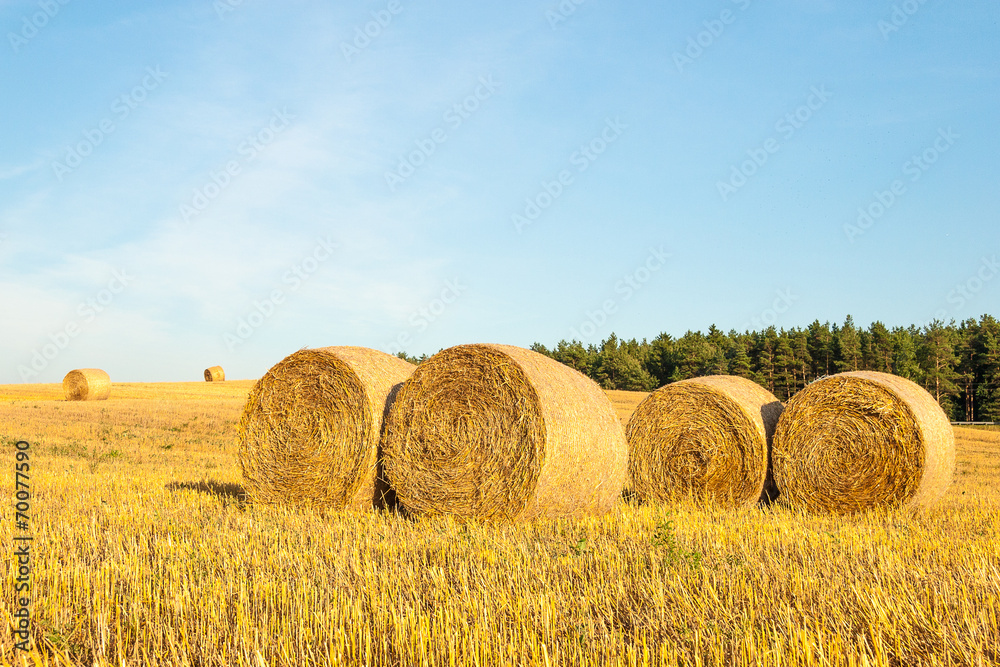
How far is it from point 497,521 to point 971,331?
60196mm

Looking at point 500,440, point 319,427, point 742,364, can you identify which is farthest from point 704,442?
point 742,364

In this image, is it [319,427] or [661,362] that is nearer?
[319,427]

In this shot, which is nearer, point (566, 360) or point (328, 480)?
point (328, 480)

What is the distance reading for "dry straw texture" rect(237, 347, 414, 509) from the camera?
8.25 m

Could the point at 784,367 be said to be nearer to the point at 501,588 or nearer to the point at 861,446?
the point at 861,446

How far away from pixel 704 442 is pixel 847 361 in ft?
173

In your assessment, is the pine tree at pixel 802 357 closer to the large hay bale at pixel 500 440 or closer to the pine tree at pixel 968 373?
the pine tree at pixel 968 373

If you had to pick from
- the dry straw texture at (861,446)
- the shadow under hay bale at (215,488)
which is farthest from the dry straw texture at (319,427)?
the dry straw texture at (861,446)

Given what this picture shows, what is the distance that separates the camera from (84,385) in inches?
1307

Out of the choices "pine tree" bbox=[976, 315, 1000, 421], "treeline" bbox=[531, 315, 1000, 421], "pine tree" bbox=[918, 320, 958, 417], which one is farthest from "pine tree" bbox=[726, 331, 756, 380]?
"pine tree" bbox=[976, 315, 1000, 421]

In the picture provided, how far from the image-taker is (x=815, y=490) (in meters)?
9.02

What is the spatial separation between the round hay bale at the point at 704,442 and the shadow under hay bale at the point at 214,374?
46.5 meters

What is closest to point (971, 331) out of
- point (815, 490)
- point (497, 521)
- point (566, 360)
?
point (566, 360)

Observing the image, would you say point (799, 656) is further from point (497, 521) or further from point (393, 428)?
point (393, 428)
